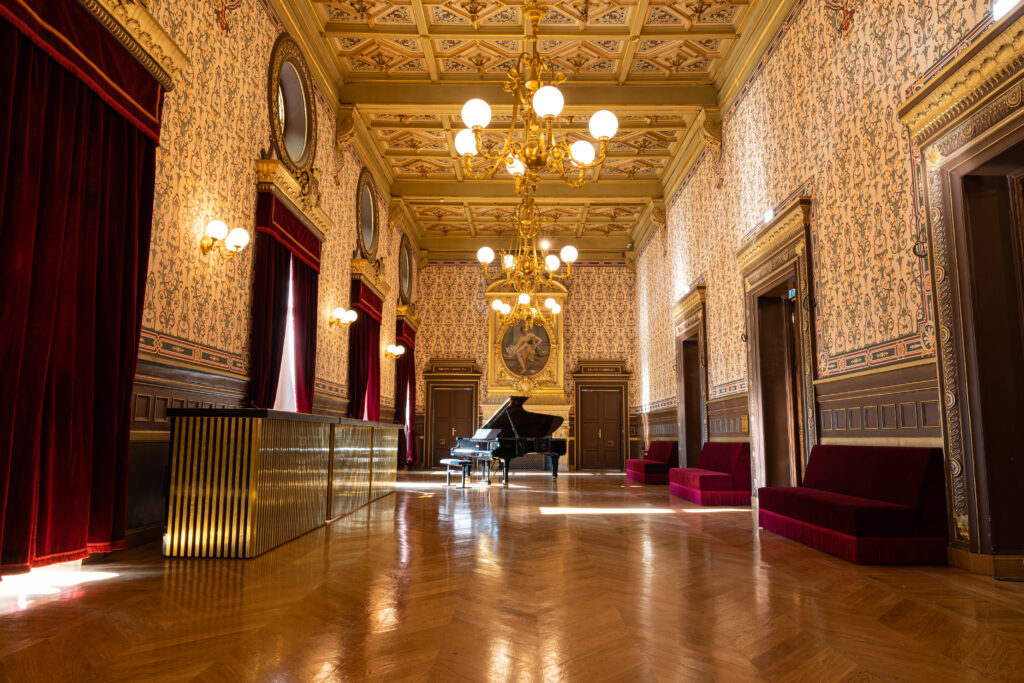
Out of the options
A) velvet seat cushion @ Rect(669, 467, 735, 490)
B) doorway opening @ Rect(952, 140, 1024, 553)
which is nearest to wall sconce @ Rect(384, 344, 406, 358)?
velvet seat cushion @ Rect(669, 467, 735, 490)

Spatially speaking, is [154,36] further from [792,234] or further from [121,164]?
[792,234]

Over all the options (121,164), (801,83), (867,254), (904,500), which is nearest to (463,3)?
(801,83)

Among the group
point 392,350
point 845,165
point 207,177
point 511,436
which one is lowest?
point 511,436

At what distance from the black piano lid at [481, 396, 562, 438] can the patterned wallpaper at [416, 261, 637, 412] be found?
5900mm

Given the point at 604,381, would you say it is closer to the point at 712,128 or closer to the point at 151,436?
the point at 712,128

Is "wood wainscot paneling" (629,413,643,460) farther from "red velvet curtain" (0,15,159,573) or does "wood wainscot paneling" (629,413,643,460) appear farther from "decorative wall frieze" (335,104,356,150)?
"red velvet curtain" (0,15,159,573)

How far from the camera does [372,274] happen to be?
37.8ft

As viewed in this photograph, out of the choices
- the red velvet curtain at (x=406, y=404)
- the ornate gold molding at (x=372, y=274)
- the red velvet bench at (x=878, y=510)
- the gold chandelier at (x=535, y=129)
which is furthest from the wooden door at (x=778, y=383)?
the red velvet curtain at (x=406, y=404)

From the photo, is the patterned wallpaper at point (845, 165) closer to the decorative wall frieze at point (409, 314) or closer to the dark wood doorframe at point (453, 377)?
the decorative wall frieze at point (409, 314)

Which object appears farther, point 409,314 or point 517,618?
point 409,314

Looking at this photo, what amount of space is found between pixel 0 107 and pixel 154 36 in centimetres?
163

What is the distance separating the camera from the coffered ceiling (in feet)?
26.9

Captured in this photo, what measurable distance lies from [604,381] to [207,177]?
12379 millimetres

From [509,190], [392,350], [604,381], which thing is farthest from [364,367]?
[604,381]
